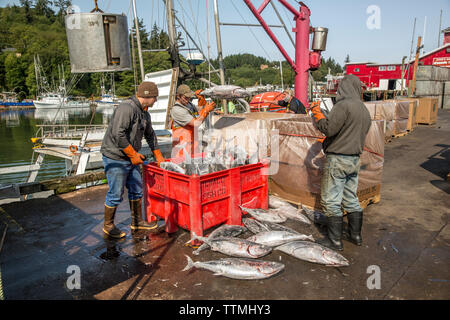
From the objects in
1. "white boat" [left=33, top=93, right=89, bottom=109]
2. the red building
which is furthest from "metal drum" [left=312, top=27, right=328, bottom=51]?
"white boat" [left=33, top=93, right=89, bottom=109]

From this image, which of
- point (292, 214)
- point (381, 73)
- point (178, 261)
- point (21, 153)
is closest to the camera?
point (178, 261)

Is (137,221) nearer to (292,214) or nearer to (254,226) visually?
(254,226)

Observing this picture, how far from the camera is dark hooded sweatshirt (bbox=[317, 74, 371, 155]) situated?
3.56 meters

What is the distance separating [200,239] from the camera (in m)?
3.72

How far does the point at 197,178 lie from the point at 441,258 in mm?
2977

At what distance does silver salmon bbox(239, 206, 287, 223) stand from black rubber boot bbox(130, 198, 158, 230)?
1.39m

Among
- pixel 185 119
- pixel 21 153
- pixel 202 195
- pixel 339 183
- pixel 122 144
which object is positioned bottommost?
pixel 21 153

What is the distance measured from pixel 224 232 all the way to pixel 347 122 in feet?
6.75

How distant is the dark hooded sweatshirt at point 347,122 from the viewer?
3.56m

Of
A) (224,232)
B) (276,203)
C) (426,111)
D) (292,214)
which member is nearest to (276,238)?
(224,232)

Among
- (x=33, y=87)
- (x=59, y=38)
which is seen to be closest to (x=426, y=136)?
(x=33, y=87)

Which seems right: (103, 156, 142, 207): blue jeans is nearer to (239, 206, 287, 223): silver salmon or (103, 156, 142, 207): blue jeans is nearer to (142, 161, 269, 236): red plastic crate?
(142, 161, 269, 236): red plastic crate

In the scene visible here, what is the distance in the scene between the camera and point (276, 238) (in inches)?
148
